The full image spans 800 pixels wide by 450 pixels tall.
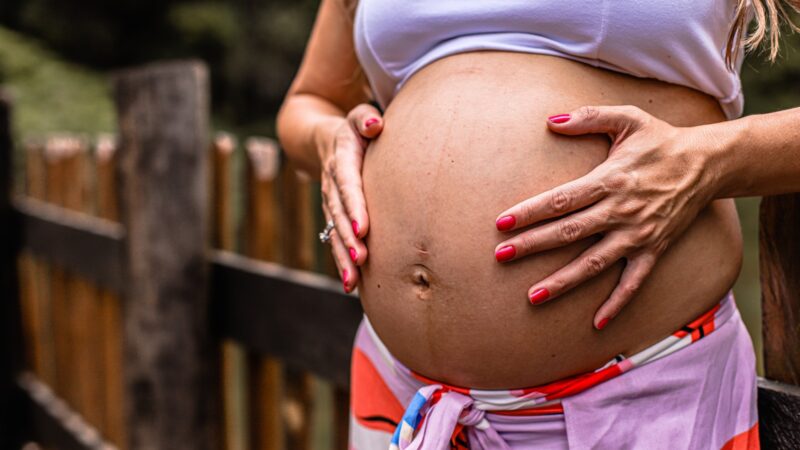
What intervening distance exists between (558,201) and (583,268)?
88 mm

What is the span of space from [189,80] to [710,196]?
1.87 meters

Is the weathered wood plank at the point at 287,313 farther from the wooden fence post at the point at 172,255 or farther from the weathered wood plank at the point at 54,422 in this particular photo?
the weathered wood plank at the point at 54,422

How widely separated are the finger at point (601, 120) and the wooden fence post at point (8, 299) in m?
3.78

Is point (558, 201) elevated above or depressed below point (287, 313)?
above

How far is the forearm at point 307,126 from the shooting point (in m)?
1.47

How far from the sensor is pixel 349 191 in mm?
1225

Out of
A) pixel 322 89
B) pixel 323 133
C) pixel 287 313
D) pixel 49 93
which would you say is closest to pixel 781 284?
pixel 323 133

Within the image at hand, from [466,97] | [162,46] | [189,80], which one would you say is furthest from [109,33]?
[466,97]

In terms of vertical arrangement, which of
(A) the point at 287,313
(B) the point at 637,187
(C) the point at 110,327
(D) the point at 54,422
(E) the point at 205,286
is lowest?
(D) the point at 54,422

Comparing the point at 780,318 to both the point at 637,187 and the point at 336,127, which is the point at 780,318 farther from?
the point at 336,127

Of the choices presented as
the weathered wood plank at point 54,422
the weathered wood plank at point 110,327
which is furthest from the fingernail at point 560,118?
the weathered wood plank at point 54,422

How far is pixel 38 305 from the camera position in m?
4.14

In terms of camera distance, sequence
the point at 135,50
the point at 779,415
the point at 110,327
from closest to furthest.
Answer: the point at 779,415 < the point at 110,327 < the point at 135,50

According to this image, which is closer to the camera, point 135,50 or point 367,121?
point 367,121
